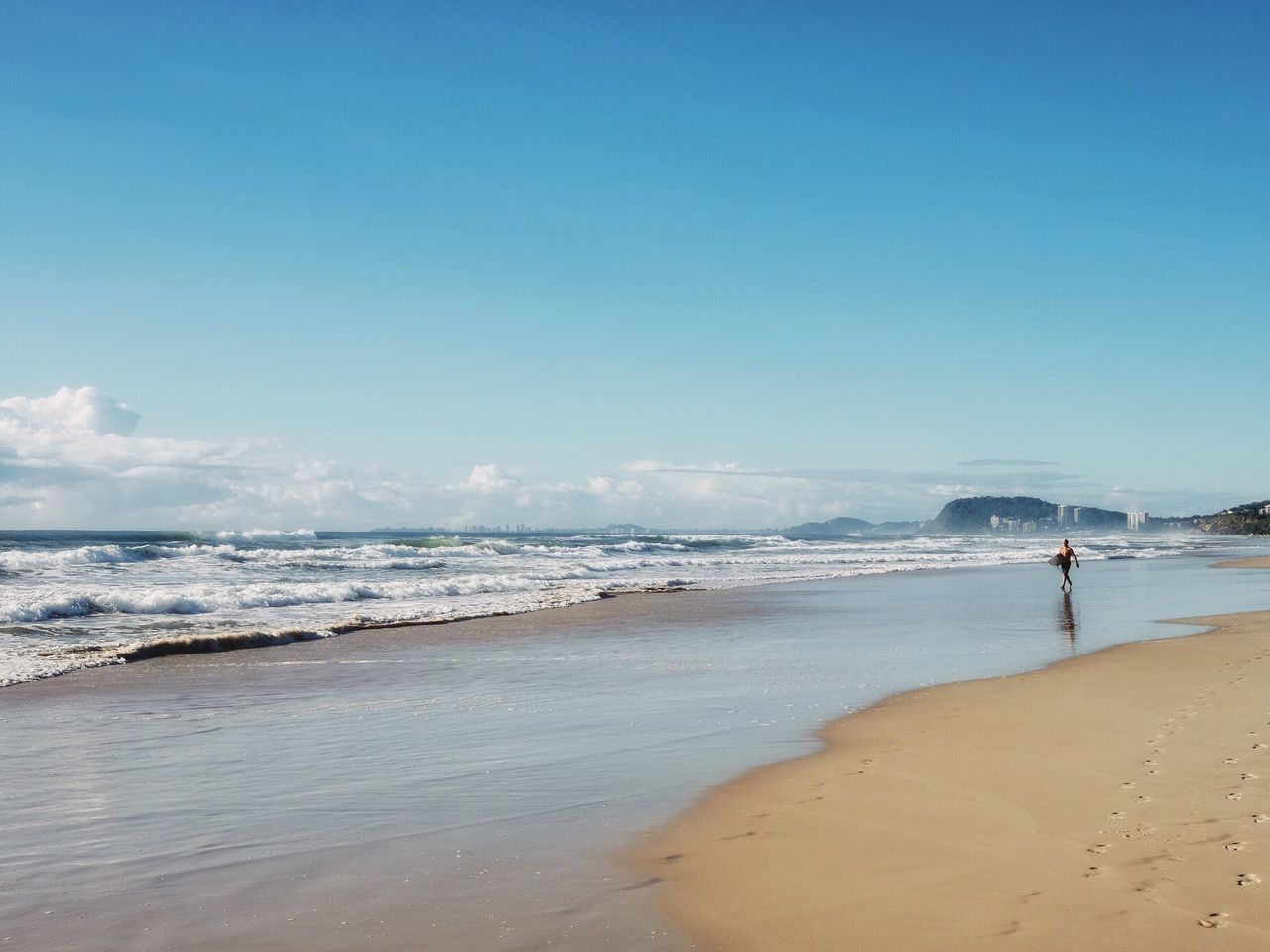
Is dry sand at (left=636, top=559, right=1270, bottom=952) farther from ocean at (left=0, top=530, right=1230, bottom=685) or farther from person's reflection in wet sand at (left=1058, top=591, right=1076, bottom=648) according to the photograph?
ocean at (left=0, top=530, right=1230, bottom=685)

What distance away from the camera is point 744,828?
6215mm

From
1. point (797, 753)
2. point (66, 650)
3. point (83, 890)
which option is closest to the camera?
point (83, 890)

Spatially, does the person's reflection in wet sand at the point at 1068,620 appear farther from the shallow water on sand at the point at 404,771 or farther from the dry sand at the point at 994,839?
the dry sand at the point at 994,839

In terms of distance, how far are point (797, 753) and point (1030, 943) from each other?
13.8 feet

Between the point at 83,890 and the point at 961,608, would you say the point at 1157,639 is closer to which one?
the point at 961,608

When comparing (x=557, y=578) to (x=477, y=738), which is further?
(x=557, y=578)

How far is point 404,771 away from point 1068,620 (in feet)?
53.2

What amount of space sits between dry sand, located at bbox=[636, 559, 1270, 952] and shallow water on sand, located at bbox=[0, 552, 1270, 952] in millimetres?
488

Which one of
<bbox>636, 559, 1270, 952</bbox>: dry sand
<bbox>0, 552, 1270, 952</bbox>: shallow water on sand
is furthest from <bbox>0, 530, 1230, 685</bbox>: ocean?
<bbox>636, 559, 1270, 952</bbox>: dry sand

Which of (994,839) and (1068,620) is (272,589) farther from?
(994,839)

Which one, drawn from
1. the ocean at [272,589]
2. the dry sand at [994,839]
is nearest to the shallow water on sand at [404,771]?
the dry sand at [994,839]

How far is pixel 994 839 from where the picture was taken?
5762 millimetres

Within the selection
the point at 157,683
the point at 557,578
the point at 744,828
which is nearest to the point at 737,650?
the point at 157,683

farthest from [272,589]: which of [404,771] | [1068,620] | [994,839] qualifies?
[994,839]
